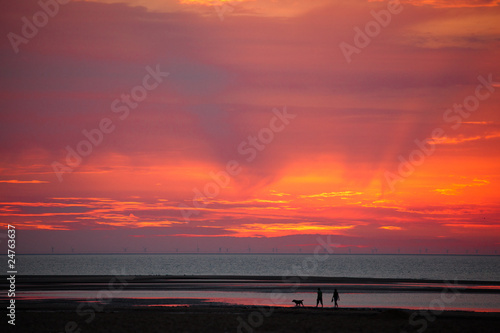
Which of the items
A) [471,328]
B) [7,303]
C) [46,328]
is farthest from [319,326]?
[7,303]

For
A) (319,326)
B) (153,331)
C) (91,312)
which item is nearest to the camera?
(153,331)

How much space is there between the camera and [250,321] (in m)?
43.9

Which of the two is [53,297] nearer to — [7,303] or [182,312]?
[7,303]

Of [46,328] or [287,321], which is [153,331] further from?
[287,321]

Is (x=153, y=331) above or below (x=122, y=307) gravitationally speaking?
below

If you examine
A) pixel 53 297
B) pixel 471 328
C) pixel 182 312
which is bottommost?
pixel 471 328

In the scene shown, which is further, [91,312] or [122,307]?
[122,307]

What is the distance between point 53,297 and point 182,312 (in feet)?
87.1

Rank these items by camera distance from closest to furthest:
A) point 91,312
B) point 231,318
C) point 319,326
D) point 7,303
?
point 319,326, point 231,318, point 91,312, point 7,303

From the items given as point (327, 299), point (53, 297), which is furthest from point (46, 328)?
point (327, 299)

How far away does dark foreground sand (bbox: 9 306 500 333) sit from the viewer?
3988 cm

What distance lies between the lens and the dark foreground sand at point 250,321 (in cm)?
3988

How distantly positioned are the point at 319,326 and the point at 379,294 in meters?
38.6

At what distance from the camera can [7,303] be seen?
59.3 m
